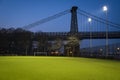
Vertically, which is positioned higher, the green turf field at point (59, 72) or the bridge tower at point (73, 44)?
the bridge tower at point (73, 44)

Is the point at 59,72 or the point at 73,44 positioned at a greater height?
the point at 73,44

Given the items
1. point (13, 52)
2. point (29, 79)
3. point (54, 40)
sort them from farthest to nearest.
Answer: point (54, 40)
point (13, 52)
point (29, 79)

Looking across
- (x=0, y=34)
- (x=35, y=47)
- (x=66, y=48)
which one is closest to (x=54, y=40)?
(x=35, y=47)

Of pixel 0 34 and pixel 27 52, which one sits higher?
pixel 0 34

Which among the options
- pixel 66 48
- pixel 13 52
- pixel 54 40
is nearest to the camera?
pixel 66 48

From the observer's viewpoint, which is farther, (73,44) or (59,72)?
(73,44)

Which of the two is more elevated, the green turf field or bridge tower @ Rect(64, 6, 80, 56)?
bridge tower @ Rect(64, 6, 80, 56)

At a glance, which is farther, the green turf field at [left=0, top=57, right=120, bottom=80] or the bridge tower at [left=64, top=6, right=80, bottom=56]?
the bridge tower at [left=64, top=6, right=80, bottom=56]

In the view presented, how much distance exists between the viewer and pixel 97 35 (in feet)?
296

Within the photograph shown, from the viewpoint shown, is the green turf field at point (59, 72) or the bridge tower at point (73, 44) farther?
the bridge tower at point (73, 44)

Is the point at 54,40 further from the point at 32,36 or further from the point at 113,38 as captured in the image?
the point at 113,38

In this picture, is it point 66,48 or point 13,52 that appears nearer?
point 66,48


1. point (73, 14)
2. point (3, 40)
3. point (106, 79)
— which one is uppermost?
point (73, 14)

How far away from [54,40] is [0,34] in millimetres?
19081
